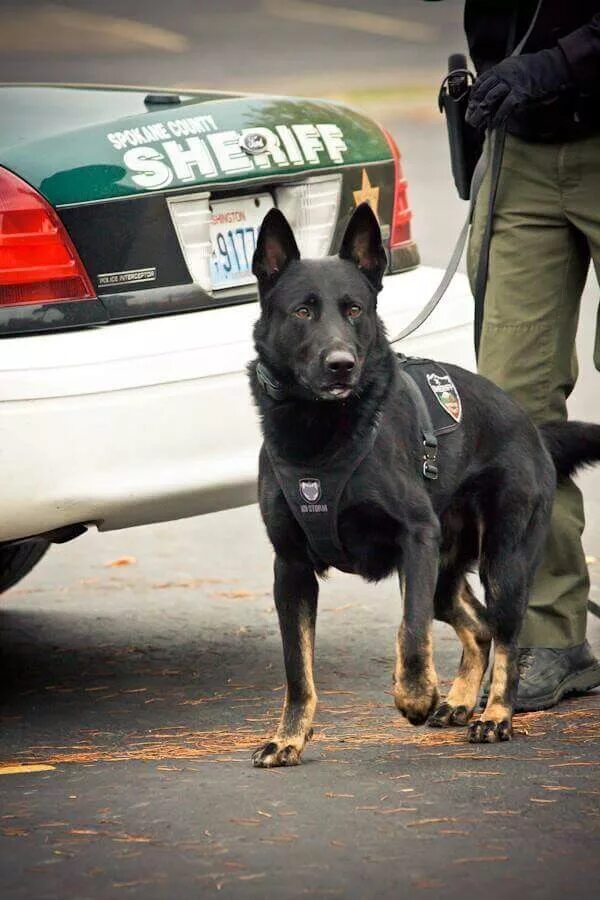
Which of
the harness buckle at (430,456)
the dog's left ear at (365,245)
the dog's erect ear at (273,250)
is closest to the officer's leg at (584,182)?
the dog's left ear at (365,245)

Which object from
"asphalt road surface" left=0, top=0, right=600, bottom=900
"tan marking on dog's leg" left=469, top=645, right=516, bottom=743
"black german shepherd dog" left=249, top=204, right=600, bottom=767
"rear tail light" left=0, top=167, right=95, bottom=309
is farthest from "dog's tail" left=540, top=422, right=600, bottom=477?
"rear tail light" left=0, top=167, right=95, bottom=309

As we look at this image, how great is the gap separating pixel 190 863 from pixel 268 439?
4.37 feet

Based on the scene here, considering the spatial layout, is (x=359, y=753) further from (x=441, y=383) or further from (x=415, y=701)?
(x=441, y=383)

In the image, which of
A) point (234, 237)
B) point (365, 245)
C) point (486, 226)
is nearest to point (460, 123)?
point (486, 226)

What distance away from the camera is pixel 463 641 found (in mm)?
4395

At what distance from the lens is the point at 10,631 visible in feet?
18.9

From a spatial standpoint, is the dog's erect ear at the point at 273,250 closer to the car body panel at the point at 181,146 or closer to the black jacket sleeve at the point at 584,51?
the car body panel at the point at 181,146

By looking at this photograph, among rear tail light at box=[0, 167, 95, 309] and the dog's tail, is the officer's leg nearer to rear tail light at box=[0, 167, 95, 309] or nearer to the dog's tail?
the dog's tail

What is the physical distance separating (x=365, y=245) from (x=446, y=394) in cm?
49

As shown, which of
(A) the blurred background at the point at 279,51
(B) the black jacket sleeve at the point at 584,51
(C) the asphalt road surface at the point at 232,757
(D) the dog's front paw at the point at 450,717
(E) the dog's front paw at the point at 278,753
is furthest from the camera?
(A) the blurred background at the point at 279,51

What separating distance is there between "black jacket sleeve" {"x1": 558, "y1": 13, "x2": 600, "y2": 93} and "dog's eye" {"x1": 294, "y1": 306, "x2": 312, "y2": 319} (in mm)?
1076

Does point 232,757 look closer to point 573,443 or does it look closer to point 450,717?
point 450,717

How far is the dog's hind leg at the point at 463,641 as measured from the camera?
4.32m

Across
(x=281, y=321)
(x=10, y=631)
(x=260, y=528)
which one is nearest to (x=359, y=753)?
(x=281, y=321)
